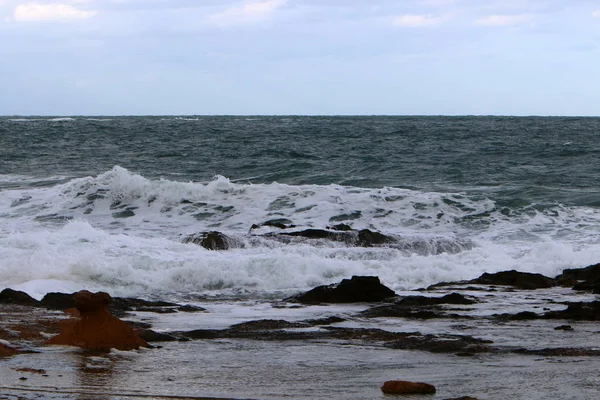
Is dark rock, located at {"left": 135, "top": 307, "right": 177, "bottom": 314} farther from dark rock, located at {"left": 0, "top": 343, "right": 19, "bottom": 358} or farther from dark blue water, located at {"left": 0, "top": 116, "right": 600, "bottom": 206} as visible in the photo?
dark blue water, located at {"left": 0, "top": 116, "right": 600, "bottom": 206}

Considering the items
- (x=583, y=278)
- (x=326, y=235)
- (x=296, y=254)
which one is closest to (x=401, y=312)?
(x=583, y=278)

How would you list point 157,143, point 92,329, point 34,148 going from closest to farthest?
point 92,329 < point 34,148 < point 157,143

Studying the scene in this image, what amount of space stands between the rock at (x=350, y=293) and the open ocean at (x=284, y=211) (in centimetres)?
87

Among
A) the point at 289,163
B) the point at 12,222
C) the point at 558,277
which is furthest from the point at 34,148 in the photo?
the point at 558,277

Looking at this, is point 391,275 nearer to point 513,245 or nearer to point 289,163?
point 513,245

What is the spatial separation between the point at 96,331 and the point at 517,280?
5.97 metres

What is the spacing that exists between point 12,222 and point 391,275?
881 centimetres

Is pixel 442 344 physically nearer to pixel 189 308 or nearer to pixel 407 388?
pixel 407 388

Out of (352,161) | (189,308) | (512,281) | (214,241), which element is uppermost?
(352,161)

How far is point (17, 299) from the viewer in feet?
28.1

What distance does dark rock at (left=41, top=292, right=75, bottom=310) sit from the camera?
8.30m

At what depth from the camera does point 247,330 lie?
285 inches

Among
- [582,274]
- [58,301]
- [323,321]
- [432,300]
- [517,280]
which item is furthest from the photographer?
[582,274]

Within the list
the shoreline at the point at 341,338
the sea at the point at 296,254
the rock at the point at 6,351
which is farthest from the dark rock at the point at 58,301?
the rock at the point at 6,351
